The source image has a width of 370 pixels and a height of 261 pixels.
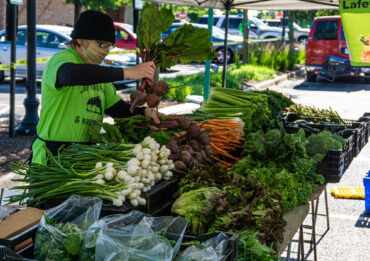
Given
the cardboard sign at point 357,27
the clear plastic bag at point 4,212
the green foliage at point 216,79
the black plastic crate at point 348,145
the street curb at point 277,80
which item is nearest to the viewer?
the clear plastic bag at point 4,212

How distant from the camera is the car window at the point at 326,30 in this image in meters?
19.5

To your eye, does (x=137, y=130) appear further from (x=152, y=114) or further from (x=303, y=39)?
(x=303, y=39)

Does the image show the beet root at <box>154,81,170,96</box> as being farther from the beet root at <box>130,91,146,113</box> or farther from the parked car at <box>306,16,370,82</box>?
the parked car at <box>306,16,370,82</box>

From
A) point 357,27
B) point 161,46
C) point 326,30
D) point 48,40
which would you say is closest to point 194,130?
point 161,46

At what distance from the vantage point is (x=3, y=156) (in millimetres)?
7887

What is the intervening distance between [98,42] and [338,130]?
3.36 meters

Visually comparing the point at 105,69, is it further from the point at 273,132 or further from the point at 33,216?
the point at 273,132

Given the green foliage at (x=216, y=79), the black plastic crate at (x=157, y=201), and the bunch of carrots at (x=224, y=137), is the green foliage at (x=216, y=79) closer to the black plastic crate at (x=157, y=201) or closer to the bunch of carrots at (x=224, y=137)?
the bunch of carrots at (x=224, y=137)

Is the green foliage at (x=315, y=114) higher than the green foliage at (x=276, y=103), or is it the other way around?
the green foliage at (x=276, y=103)

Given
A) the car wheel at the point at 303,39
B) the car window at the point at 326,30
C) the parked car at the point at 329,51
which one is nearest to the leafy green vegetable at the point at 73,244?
the parked car at the point at 329,51

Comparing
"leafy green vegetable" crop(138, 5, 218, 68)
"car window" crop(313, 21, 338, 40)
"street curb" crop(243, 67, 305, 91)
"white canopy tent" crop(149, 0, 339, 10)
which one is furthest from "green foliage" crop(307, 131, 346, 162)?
"car window" crop(313, 21, 338, 40)

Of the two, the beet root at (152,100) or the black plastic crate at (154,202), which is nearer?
the black plastic crate at (154,202)

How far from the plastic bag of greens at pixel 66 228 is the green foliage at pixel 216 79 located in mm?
10220

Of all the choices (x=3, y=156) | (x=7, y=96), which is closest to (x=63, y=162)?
(x=3, y=156)
